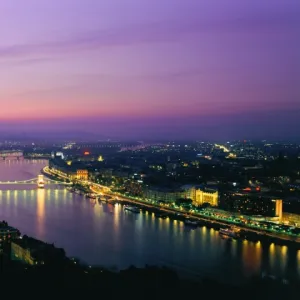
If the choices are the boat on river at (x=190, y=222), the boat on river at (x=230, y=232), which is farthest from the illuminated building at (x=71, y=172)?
the boat on river at (x=230, y=232)

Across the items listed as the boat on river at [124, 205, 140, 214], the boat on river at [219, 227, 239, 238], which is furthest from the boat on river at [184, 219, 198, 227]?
the boat on river at [124, 205, 140, 214]

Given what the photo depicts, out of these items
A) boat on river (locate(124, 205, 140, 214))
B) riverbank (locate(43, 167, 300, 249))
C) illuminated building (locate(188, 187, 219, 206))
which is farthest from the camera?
illuminated building (locate(188, 187, 219, 206))

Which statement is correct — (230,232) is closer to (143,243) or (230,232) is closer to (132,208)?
(143,243)

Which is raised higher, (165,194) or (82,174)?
(165,194)

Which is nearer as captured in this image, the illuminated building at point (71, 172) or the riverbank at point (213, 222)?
the riverbank at point (213, 222)

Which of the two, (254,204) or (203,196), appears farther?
(203,196)

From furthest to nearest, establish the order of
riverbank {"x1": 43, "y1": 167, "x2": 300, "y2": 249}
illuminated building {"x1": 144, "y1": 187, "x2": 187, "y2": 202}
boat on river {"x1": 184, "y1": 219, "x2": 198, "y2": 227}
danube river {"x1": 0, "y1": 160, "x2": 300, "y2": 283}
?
1. illuminated building {"x1": 144, "y1": 187, "x2": 187, "y2": 202}
2. boat on river {"x1": 184, "y1": 219, "x2": 198, "y2": 227}
3. riverbank {"x1": 43, "y1": 167, "x2": 300, "y2": 249}
4. danube river {"x1": 0, "y1": 160, "x2": 300, "y2": 283}

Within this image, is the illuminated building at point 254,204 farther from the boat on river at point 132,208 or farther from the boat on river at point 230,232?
the boat on river at point 132,208

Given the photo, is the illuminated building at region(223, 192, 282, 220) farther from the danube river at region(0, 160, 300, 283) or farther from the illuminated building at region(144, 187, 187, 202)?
the illuminated building at region(144, 187, 187, 202)

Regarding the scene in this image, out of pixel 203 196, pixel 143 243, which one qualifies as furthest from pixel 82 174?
pixel 143 243

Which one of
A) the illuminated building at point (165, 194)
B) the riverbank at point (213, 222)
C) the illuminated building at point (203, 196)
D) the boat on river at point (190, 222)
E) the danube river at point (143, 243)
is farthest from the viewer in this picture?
the illuminated building at point (165, 194)
